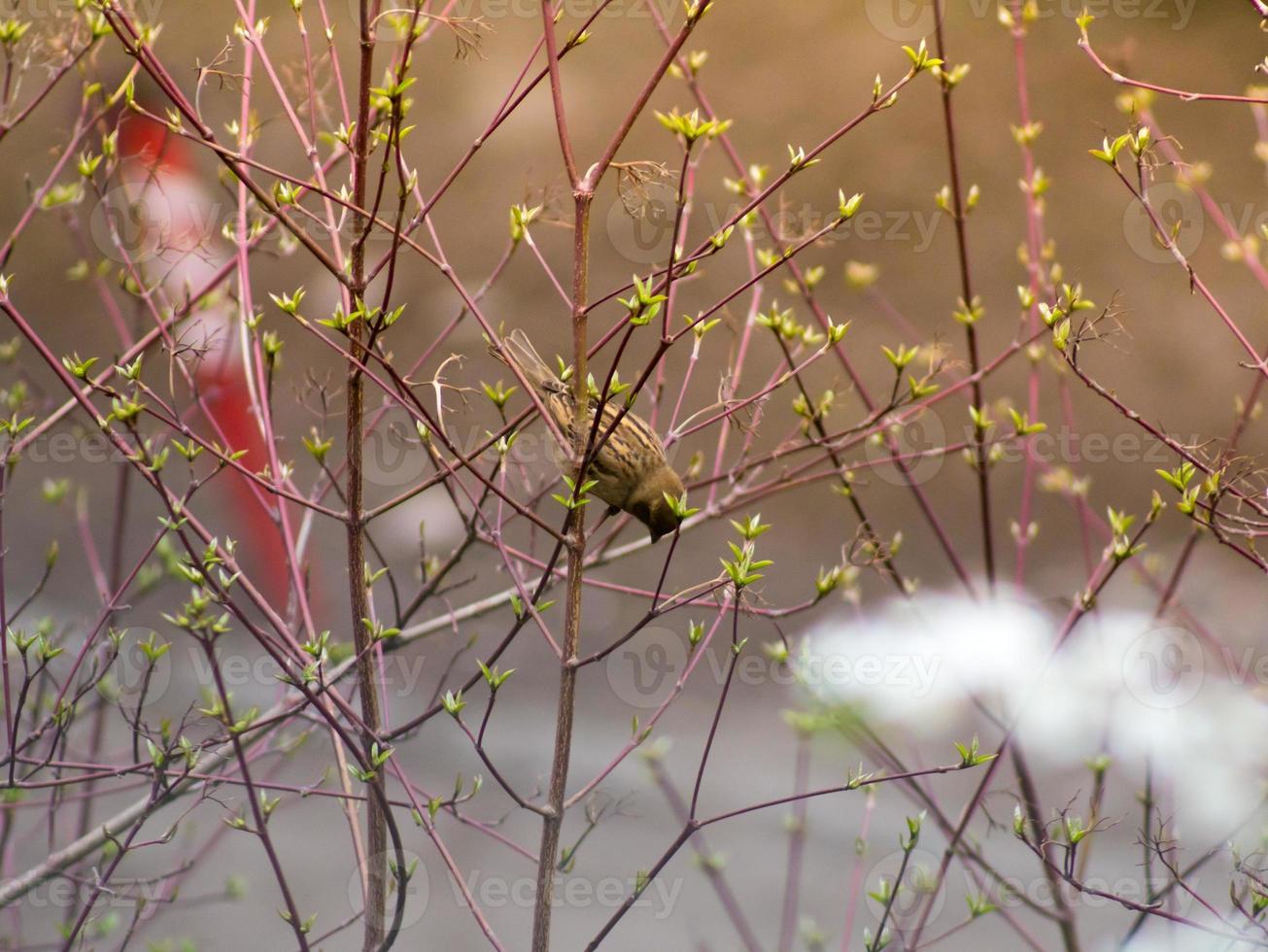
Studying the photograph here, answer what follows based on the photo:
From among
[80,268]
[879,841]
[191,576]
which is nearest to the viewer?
[191,576]

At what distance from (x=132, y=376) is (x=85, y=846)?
1066 millimetres

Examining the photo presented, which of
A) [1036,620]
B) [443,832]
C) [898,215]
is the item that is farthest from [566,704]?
[898,215]

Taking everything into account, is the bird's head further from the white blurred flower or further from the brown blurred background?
the brown blurred background

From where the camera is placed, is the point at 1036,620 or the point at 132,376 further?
the point at 1036,620

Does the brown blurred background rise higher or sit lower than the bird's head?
higher

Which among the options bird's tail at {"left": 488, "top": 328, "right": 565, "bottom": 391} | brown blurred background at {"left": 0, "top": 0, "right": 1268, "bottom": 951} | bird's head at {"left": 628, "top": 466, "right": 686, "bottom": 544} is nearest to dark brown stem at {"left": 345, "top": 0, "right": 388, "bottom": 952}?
bird's tail at {"left": 488, "top": 328, "right": 565, "bottom": 391}

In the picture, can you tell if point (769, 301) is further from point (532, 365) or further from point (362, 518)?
point (362, 518)

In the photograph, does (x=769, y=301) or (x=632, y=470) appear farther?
(x=769, y=301)

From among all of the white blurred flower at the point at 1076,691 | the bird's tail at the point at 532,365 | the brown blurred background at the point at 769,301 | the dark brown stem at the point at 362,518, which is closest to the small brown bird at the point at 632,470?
the bird's tail at the point at 532,365

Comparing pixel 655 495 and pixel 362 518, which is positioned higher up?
pixel 655 495

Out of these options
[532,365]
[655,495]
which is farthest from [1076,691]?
[532,365]

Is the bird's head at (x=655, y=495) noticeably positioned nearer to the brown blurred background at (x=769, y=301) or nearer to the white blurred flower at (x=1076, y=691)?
the white blurred flower at (x=1076, y=691)

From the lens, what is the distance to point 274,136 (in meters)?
6.18

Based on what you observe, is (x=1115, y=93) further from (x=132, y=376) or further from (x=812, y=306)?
(x=132, y=376)
